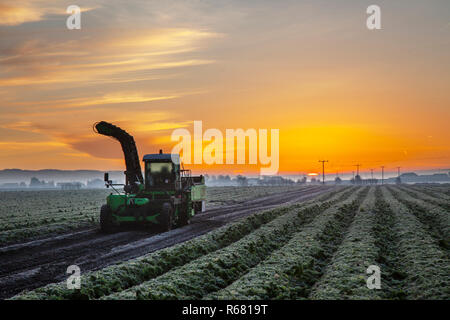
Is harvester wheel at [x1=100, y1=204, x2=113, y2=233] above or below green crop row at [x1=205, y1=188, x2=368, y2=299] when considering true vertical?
above

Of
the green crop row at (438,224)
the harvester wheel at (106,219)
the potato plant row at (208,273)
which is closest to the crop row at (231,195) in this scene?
the green crop row at (438,224)

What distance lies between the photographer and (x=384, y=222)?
87.1ft

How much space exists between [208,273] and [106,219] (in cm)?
1190

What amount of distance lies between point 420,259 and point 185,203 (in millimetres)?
14911

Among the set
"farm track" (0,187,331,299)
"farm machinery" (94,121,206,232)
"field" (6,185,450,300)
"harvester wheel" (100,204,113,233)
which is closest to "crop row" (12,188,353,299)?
"field" (6,185,450,300)

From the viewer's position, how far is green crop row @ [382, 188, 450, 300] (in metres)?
10.7

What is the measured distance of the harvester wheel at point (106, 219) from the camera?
23125mm

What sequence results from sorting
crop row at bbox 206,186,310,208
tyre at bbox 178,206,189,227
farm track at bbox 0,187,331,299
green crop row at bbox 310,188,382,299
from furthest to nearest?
crop row at bbox 206,186,310,208, tyre at bbox 178,206,189,227, farm track at bbox 0,187,331,299, green crop row at bbox 310,188,382,299

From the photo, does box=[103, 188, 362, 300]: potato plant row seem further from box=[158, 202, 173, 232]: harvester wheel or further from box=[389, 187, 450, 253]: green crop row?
box=[389, 187, 450, 253]: green crop row

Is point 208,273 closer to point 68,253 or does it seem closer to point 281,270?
point 281,270

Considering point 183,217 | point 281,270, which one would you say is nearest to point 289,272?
point 281,270

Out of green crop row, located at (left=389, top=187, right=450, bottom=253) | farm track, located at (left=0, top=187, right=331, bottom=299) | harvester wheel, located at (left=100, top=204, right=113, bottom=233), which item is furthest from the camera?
harvester wheel, located at (left=100, top=204, right=113, bottom=233)
